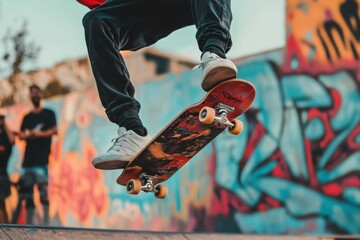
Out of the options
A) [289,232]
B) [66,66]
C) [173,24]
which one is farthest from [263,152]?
[66,66]

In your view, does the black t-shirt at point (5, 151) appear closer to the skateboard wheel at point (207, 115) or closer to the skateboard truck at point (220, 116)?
the skateboard truck at point (220, 116)

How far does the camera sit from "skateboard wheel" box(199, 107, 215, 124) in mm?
3479

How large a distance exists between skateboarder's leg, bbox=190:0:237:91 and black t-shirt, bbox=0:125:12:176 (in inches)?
233

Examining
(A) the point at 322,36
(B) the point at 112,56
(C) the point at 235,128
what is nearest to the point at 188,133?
(C) the point at 235,128

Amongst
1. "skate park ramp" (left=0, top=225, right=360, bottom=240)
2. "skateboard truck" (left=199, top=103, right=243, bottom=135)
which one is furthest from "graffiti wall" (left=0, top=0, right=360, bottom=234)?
"skateboard truck" (left=199, top=103, right=243, bottom=135)

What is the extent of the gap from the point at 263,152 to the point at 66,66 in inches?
390

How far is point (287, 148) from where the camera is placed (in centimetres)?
1073

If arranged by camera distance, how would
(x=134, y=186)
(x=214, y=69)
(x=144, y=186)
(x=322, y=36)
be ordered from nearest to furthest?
(x=214, y=69) → (x=134, y=186) → (x=144, y=186) → (x=322, y=36)

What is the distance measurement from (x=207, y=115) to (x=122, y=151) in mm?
723

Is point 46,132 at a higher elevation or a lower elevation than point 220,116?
higher

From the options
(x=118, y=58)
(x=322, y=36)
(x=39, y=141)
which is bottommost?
(x=118, y=58)

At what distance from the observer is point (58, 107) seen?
1548cm

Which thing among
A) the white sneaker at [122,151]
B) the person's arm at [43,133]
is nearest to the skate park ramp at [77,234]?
the white sneaker at [122,151]

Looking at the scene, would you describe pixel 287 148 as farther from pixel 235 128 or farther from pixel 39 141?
pixel 235 128
